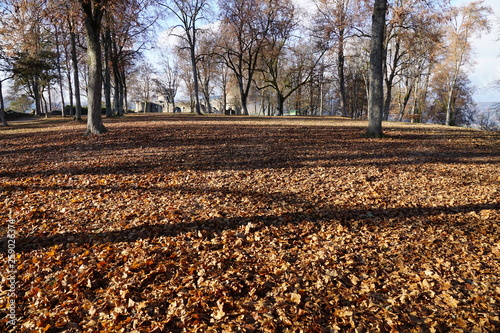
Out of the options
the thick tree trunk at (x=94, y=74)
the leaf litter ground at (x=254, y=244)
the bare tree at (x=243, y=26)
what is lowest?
the leaf litter ground at (x=254, y=244)

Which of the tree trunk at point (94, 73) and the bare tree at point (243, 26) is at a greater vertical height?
the bare tree at point (243, 26)

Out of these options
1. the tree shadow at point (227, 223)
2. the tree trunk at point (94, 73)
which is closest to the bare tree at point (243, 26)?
the tree trunk at point (94, 73)

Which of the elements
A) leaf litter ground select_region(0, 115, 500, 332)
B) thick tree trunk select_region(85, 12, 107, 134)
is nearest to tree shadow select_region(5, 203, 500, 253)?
leaf litter ground select_region(0, 115, 500, 332)

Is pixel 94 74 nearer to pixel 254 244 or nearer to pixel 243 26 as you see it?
pixel 254 244

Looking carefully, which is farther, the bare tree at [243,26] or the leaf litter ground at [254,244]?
the bare tree at [243,26]

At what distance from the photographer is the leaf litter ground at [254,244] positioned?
2869mm

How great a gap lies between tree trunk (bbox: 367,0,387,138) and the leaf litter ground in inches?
140

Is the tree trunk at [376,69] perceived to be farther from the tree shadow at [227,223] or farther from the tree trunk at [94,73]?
the tree trunk at [94,73]

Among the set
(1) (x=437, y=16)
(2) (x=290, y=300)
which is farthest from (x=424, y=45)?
(2) (x=290, y=300)

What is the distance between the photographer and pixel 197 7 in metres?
26.5

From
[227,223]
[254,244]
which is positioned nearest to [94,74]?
[227,223]

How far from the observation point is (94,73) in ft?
38.9

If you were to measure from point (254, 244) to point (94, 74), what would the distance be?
37.7 ft

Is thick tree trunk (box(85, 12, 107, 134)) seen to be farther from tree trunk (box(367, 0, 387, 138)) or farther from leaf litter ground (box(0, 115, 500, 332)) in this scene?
tree trunk (box(367, 0, 387, 138))
